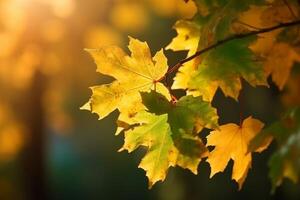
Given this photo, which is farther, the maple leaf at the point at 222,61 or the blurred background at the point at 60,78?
the blurred background at the point at 60,78

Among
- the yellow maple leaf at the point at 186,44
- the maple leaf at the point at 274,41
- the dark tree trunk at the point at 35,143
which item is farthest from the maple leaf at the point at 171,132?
the dark tree trunk at the point at 35,143

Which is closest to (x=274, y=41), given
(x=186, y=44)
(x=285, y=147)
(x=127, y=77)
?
(x=186, y=44)

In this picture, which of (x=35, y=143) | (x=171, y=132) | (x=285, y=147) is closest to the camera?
(x=285, y=147)

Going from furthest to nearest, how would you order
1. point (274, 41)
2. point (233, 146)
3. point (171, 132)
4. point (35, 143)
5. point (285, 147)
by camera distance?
point (35, 143), point (274, 41), point (233, 146), point (171, 132), point (285, 147)

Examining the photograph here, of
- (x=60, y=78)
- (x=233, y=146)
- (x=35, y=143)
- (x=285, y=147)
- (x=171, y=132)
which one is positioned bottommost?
(x=35, y=143)

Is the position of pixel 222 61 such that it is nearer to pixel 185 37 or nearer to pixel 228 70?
pixel 228 70

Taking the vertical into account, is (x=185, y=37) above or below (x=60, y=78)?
above

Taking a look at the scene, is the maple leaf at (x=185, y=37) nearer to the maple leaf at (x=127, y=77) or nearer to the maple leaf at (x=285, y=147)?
the maple leaf at (x=127, y=77)

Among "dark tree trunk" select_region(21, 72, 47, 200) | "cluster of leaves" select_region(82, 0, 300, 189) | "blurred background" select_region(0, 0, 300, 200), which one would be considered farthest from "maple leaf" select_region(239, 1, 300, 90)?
"dark tree trunk" select_region(21, 72, 47, 200)
